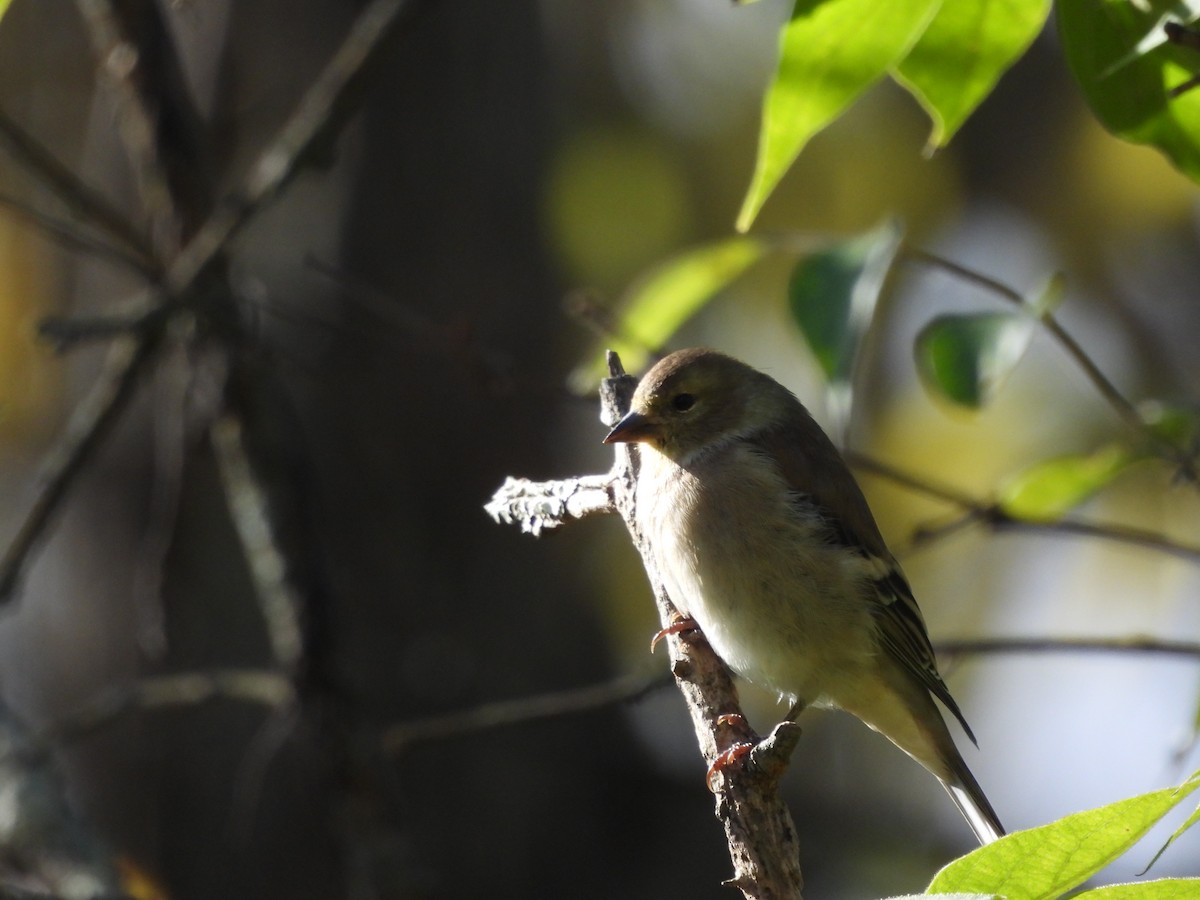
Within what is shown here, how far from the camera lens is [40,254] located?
6.77 metres

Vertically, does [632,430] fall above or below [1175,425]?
above

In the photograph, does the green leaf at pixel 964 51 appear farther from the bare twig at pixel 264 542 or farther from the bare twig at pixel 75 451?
the bare twig at pixel 264 542

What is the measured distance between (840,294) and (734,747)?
1053 mm

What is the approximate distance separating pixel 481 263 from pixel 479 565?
A: 1655mm

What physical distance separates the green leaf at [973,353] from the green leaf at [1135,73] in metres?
0.93

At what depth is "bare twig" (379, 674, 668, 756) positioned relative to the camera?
3.93 m

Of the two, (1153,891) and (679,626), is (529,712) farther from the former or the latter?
(1153,891)

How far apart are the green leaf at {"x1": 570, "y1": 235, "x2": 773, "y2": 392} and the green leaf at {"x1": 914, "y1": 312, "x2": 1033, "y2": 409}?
0.53m

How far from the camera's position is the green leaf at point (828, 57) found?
200 centimetres

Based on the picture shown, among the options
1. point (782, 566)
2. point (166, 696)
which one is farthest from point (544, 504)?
point (166, 696)

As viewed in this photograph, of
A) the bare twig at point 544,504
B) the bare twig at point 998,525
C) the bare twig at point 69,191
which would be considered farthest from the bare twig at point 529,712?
the bare twig at point 69,191

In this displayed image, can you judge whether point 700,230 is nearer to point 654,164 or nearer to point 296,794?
point 654,164

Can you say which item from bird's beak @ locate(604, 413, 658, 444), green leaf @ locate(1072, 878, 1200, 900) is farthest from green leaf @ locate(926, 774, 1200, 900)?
bird's beak @ locate(604, 413, 658, 444)

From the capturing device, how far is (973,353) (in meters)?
2.97
